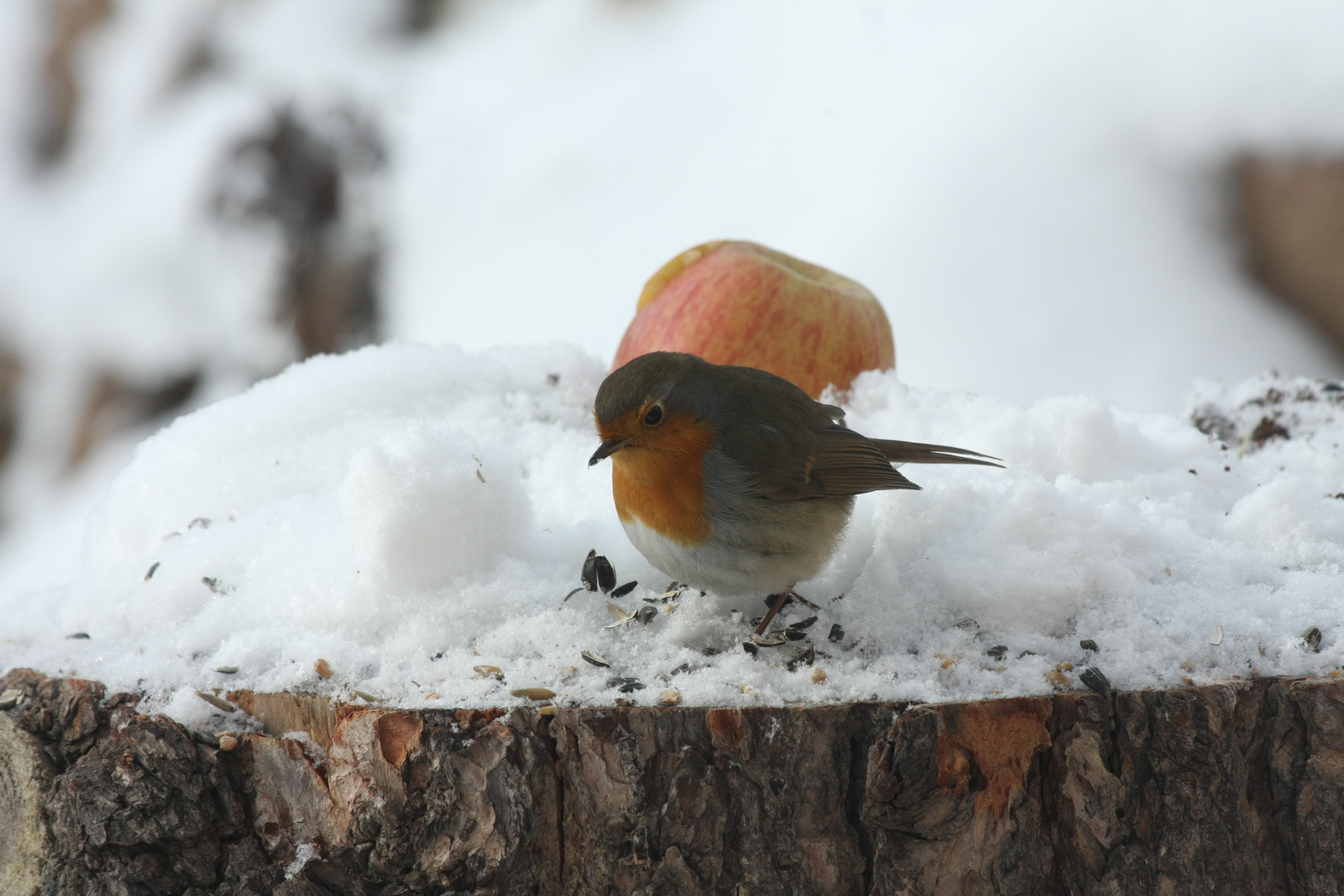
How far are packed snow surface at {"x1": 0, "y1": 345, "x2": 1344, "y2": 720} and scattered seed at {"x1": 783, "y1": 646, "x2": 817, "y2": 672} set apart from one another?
0.03 m

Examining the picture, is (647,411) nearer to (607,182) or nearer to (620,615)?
(620,615)

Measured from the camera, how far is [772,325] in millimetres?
2568

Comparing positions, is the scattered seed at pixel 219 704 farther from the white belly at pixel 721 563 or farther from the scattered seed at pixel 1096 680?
the scattered seed at pixel 1096 680

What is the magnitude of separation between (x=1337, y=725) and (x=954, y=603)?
569 millimetres

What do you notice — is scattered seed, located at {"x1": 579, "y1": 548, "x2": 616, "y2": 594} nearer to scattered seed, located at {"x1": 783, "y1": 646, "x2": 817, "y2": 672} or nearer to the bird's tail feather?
scattered seed, located at {"x1": 783, "y1": 646, "x2": 817, "y2": 672}

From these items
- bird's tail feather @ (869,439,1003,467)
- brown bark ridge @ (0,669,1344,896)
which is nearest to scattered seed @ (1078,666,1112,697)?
brown bark ridge @ (0,669,1344,896)

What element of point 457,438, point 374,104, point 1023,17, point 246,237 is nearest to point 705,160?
point 1023,17

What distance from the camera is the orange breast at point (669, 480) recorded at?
5.20 ft

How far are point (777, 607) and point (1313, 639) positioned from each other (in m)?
0.86

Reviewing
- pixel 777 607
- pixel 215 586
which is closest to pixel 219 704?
pixel 215 586

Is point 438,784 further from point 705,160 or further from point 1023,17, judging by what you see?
point 1023,17

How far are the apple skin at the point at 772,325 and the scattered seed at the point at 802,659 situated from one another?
1166 millimetres

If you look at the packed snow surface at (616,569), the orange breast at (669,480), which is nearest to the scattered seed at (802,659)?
the packed snow surface at (616,569)

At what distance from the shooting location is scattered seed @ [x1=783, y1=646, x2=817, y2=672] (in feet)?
4.85
